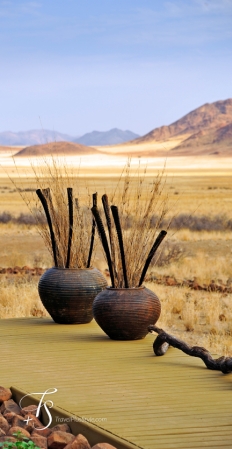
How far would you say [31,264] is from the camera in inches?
661

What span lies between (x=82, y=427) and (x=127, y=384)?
938 millimetres

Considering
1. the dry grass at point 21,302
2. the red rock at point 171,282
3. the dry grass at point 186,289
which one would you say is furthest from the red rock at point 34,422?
the red rock at point 171,282

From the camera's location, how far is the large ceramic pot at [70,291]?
762 cm

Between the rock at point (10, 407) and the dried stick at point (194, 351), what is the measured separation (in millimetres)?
1430

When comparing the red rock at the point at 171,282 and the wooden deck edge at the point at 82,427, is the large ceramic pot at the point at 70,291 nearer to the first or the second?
the wooden deck edge at the point at 82,427

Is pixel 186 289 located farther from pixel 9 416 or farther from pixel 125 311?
pixel 9 416

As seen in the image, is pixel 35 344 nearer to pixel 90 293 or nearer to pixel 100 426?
pixel 90 293

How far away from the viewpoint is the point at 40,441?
4.39 metres

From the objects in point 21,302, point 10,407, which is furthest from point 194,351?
point 21,302

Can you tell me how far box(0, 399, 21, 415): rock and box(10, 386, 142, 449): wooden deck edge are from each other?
0.06 meters

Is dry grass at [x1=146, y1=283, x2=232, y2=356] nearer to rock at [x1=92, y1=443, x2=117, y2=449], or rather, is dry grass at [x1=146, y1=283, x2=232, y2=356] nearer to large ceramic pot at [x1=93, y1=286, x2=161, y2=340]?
large ceramic pot at [x1=93, y1=286, x2=161, y2=340]

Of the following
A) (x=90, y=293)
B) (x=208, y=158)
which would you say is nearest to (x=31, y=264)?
(x=90, y=293)

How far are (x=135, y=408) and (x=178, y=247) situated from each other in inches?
547

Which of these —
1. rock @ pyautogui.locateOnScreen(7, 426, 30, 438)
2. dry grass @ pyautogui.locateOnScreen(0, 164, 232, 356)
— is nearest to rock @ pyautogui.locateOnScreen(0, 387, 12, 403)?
rock @ pyautogui.locateOnScreen(7, 426, 30, 438)
